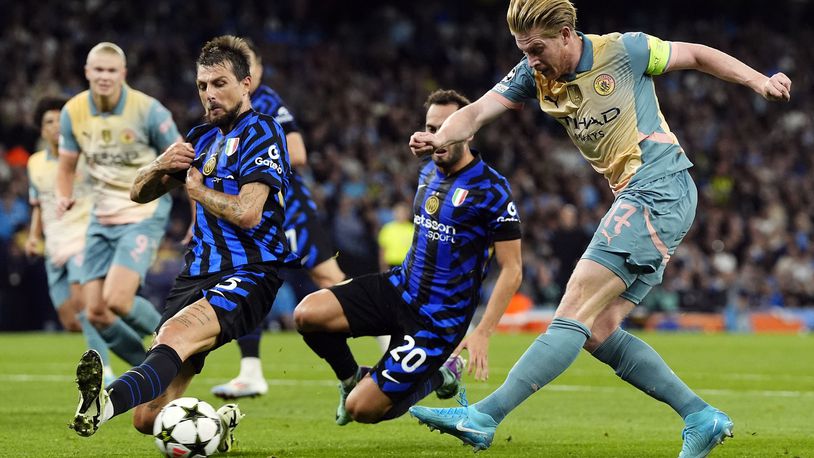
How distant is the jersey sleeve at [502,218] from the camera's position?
22.4 ft

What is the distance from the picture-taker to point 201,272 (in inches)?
236

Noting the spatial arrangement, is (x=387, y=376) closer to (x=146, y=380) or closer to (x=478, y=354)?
(x=478, y=354)

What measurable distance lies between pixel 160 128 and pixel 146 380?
4.23 metres

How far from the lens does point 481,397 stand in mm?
9648

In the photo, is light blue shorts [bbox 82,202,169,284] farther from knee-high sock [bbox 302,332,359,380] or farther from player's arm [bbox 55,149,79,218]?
knee-high sock [bbox 302,332,359,380]

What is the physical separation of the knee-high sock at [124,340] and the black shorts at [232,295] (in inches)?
118

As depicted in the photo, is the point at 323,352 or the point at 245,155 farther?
the point at 323,352

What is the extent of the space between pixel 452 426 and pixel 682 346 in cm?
1223

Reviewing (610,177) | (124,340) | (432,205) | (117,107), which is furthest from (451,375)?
(117,107)

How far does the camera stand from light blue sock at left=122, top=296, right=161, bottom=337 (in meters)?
9.11

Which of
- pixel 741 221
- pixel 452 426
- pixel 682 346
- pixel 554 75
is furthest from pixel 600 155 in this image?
pixel 741 221

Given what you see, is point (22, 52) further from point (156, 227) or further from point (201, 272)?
point (201, 272)

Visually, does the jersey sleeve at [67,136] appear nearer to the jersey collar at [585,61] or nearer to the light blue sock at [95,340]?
the light blue sock at [95,340]

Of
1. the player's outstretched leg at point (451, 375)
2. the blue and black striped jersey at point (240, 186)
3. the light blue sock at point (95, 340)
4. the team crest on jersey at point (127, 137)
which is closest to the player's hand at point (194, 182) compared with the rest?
the blue and black striped jersey at point (240, 186)
